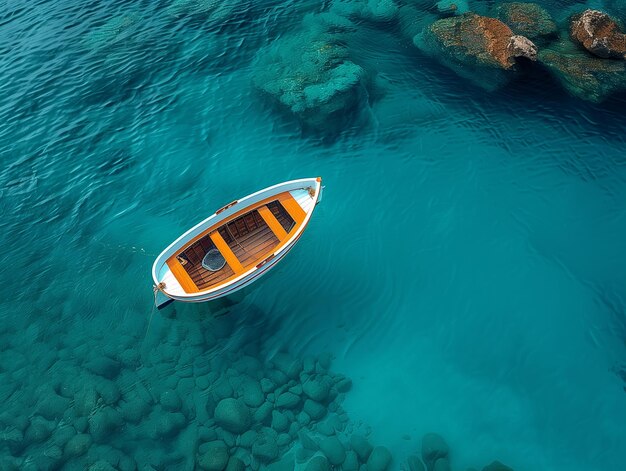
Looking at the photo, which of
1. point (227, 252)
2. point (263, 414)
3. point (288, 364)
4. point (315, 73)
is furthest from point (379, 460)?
point (315, 73)

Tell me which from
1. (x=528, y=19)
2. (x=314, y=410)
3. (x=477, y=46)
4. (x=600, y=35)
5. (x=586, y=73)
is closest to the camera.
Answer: (x=314, y=410)

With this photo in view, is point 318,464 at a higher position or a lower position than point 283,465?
higher

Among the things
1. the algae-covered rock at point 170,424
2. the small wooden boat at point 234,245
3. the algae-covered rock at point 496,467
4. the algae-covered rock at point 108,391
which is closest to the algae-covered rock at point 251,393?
the algae-covered rock at point 170,424

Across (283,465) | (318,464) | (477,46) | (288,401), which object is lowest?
(283,465)

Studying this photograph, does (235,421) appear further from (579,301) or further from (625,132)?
(625,132)

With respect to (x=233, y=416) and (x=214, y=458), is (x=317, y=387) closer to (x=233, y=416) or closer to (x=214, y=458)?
(x=233, y=416)

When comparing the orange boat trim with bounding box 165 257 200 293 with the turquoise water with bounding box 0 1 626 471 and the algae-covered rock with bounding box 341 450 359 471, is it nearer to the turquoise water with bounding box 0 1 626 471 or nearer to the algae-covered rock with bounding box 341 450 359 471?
the turquoise water with bounding box 0 1 626 471
